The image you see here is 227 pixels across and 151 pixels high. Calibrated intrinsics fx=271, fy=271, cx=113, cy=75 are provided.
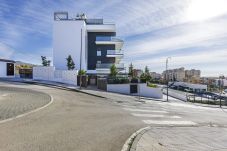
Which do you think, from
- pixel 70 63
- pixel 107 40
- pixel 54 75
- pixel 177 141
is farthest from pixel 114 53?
pixel 177 141

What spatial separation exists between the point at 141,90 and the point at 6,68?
20880mm

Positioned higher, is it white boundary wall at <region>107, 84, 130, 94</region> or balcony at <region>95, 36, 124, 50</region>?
balcony at <region>95, 36, 124, 50</region>

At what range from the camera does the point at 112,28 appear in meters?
55.7

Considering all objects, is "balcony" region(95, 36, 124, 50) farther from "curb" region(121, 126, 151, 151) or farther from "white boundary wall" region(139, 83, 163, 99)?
"curb" region(121, 126, 151, 151)

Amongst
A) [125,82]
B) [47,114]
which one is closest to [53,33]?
[125,82]

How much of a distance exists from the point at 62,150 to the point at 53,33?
152 ft

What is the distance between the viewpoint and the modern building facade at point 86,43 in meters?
51.6

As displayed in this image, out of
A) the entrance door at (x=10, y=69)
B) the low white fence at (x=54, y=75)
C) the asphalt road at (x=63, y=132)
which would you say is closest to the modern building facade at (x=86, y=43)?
the low white fence at (x=54, y=75)

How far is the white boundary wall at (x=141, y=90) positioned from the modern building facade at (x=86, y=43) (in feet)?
39.3

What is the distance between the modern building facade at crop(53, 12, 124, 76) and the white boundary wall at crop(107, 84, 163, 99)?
12.0m

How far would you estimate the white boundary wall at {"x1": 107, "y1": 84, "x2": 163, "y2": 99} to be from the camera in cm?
3826

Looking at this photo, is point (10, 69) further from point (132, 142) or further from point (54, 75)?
point (132, 142)

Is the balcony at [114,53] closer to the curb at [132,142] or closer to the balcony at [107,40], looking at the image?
the balcony at [107,40]

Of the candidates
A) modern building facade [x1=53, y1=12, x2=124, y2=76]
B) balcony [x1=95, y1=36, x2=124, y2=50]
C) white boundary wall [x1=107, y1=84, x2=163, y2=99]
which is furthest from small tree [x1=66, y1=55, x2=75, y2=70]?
white boundary wall [x1=107, y1=84, x2=163, y2=99]
